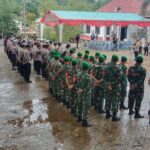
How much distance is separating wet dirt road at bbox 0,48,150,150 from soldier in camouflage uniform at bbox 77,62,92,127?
35 cm

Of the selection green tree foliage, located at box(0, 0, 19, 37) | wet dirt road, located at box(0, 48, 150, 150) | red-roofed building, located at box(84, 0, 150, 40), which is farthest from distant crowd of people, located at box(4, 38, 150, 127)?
green tree foliage, located at box(0, 0, 19, 37)

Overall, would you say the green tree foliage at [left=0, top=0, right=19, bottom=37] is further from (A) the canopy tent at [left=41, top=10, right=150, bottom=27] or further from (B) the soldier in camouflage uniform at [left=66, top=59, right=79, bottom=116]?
(B) the soldier in camouflage uniform at [left=66, top=59, right=79, bottom=116]

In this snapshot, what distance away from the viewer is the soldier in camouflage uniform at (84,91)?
7543 mm

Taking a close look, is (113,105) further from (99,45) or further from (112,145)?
(99,45)

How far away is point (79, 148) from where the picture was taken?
661 centimetres

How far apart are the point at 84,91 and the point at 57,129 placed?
111cm

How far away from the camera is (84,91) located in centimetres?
769

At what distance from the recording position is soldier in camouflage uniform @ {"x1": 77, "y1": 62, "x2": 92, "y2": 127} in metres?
7.54

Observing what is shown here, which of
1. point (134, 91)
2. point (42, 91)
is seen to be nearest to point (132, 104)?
point (134, 91)

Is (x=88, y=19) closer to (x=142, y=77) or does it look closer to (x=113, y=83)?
(x=142, y=77)

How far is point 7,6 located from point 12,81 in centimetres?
2238

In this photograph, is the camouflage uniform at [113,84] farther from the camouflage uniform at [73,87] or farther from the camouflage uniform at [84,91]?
the camouflage uniform at [73,87]

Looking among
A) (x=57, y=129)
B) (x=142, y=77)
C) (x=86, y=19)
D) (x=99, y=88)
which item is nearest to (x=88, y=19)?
(x=86, y=19)

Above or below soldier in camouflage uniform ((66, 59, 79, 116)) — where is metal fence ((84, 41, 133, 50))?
below
